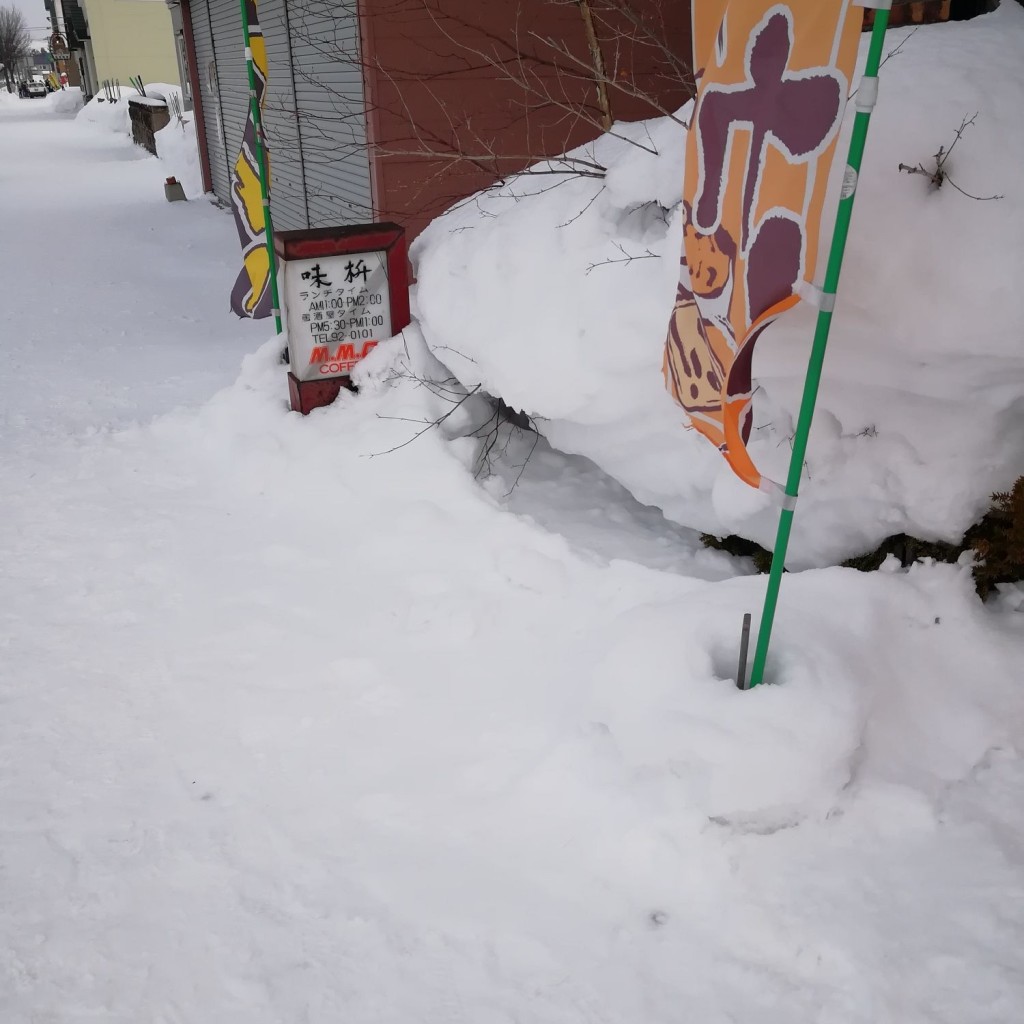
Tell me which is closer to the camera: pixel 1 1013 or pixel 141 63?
pixel 1 1013

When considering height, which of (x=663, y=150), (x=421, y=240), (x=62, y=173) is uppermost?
(x=663, y=150)

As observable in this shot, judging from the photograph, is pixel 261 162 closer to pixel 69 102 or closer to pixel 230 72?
pixel 230 72

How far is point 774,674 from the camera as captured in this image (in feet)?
11.2

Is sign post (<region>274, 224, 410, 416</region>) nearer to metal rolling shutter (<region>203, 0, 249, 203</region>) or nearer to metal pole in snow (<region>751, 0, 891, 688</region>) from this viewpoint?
metal pole in snow (<region>751, 0, 891, 688</region>)

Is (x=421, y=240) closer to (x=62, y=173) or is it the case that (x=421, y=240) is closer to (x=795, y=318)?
(x=795, y=318)

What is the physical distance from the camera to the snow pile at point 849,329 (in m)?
3.44

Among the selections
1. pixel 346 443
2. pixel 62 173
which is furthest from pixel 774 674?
pixel 62 173

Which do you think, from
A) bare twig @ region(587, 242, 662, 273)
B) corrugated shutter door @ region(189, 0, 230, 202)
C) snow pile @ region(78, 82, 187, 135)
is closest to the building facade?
bare twig @ region(587, 242, 662, 273)

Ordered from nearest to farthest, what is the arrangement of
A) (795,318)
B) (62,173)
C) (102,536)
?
(795,318) < (102,536) < (62,173)

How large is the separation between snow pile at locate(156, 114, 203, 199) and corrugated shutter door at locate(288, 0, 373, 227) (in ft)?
31.1

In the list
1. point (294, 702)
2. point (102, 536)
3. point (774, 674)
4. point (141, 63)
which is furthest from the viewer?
point (141, 63)

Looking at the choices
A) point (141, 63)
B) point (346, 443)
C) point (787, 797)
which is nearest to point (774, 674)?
point (787, 797)

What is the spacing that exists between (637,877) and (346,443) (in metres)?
3.63

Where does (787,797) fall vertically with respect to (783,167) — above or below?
below
